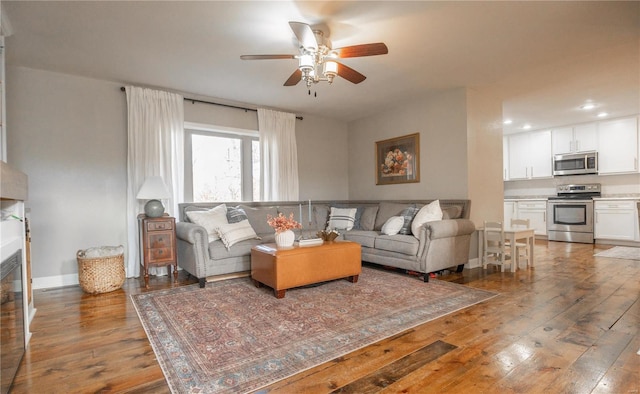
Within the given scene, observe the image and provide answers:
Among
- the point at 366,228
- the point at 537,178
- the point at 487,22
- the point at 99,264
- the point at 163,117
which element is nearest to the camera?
the point at 487,22

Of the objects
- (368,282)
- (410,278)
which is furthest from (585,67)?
(368,282)

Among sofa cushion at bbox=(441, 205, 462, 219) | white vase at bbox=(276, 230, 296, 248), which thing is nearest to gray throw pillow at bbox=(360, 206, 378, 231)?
sofa cushion at bbox=(441, 205, 462, 219)

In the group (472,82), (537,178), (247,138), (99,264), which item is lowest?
(99,264)

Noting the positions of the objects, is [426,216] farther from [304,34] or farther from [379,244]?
[304,34]

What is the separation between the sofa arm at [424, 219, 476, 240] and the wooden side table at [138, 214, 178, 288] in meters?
3.01

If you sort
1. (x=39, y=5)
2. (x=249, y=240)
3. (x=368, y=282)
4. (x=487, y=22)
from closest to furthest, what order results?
(x=39, y=5) < (x=487, y=22) < (x=368, y=282) < (x=249, y=240)

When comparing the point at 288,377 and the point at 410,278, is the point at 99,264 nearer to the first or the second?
the point at 288,377

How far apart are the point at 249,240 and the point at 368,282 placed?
1.55 meters

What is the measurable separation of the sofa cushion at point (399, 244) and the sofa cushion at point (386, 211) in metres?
0.70

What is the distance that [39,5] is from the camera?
2461 millimetres

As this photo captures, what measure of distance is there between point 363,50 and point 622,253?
5803 millimetres

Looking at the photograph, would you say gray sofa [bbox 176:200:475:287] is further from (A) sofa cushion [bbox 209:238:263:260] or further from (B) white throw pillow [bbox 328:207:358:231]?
(B) white throw pillow [bbox 328:207:358:231]

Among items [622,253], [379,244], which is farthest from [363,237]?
[622,253]

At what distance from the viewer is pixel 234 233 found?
3.89 meters
